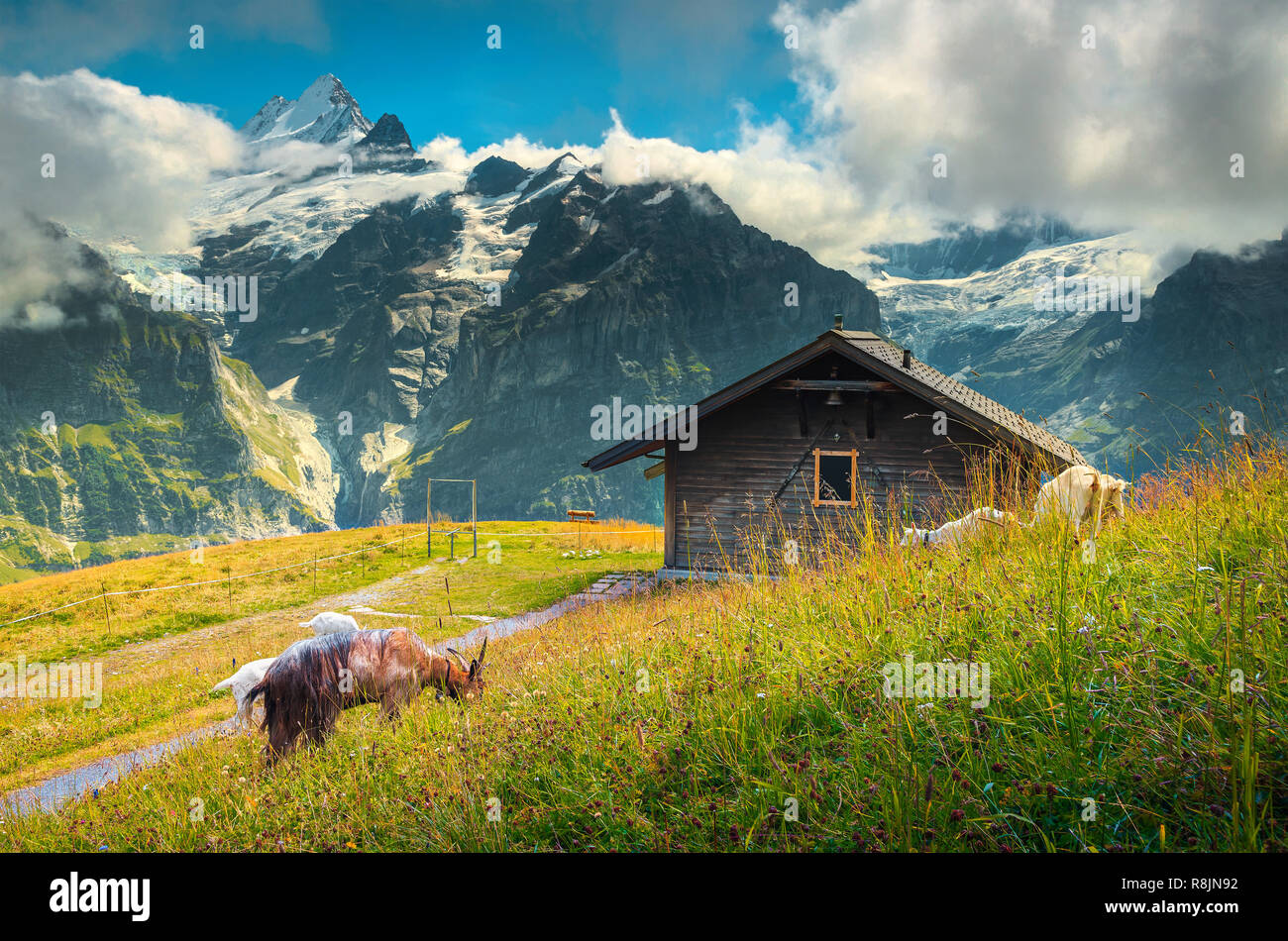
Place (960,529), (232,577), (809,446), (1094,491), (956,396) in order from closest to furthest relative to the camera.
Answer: (960,529) < (1094,491) < (956,396) < (809,446) < (232,577)

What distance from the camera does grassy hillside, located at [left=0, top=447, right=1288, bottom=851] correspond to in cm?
269

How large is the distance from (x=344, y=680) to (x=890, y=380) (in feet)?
47.0

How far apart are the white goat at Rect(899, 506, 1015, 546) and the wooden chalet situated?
34.0 ft

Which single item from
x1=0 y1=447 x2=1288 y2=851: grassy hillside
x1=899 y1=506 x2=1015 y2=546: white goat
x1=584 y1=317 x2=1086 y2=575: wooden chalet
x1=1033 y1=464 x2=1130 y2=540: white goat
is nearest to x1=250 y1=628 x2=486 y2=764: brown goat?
x1=0 y1=447 x2=1288 y2=851: grassy hillside

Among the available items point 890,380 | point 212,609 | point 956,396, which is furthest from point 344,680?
point 212,609

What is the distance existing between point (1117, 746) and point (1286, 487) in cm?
296

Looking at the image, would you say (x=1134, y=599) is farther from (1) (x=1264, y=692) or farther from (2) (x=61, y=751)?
(2) (x=61, y=751)

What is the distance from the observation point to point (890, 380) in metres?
16.7

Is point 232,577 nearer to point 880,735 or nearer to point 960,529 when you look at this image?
point 960,529

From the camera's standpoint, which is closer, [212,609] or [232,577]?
[212,609]

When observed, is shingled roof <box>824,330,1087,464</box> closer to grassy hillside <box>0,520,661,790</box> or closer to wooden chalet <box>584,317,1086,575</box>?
wooden chalet <box>584,317,1086,575</box>

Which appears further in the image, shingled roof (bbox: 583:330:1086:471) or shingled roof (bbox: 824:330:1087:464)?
shingled roof (bbox: 583:330:1086:471)

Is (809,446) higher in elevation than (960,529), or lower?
higher
